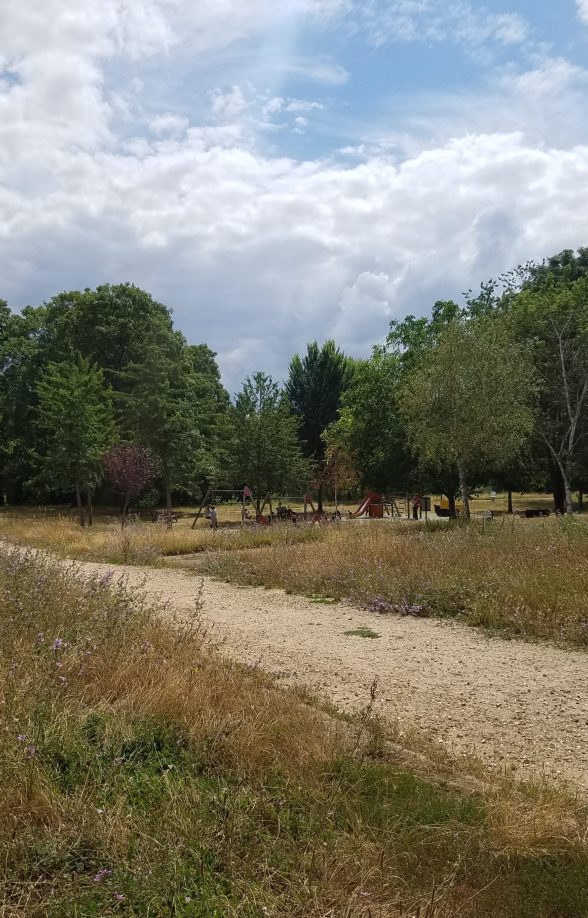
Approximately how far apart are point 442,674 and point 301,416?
89.8 ft

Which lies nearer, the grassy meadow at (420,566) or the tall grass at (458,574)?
the tall grass at (458,574)

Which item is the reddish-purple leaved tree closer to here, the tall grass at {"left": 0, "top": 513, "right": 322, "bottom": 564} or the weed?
the tall grass at {"left": 0, "top": 513, "right": 322, "bottom": 564}

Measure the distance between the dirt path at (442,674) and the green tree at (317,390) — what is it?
4532 cm

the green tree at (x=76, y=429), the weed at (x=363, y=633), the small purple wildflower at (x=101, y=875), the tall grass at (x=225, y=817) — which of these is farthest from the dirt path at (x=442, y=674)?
the green tree at (x=76, y=429)

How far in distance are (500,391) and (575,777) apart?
18814 millimetres

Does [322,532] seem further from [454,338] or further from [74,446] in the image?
[74,446]

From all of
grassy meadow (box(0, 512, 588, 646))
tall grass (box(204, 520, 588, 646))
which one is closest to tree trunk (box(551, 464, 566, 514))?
grassy meadow (box(0, 512, 588, 646))

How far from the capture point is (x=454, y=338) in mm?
22766

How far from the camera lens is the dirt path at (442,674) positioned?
466 centimetres

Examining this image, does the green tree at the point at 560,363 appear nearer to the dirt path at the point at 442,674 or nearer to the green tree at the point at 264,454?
the green tree at the point at 264,454

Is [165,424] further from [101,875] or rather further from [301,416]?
[101,875]

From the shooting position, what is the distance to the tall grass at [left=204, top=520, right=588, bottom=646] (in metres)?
8.20

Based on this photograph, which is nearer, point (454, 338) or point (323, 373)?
point (454, 338)

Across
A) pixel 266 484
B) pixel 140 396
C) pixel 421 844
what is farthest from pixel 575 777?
pixel 140 396
